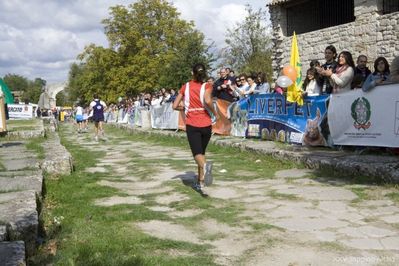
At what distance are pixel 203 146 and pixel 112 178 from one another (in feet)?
6.50

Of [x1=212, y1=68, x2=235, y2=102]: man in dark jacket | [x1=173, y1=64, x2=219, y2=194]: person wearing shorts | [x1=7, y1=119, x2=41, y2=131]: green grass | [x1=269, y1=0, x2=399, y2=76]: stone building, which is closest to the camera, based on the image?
[x1=173, y1=64, x2=219, y2=194]: person wearing shorts

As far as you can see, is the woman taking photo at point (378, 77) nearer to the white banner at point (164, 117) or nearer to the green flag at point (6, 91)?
the green flag at point (6, 91)

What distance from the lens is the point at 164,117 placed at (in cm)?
1831

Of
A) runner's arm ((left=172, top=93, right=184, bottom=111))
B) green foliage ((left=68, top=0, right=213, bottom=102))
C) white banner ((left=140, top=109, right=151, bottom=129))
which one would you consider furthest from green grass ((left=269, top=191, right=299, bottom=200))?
green foliage ((left=68, top=0, right=213, bottom=102))

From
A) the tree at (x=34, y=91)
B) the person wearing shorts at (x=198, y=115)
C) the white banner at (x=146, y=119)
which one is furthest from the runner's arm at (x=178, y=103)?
the tree at (x=34, y=91)

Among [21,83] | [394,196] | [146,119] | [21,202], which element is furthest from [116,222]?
[21,83]

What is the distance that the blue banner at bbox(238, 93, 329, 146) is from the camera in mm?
9086

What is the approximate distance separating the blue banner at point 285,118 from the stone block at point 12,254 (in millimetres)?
6665

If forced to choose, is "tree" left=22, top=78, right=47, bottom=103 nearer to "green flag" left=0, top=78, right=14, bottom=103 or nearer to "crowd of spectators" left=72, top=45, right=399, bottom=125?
"green flag" left=0, top=78, right=14, bottom=103

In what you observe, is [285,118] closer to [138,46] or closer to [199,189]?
[199,189]

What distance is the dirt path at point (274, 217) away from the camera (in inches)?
148

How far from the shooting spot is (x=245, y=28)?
31578 mm

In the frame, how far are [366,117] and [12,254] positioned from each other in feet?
20.0

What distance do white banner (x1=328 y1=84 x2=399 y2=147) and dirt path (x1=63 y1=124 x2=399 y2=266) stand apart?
118 centimetres
